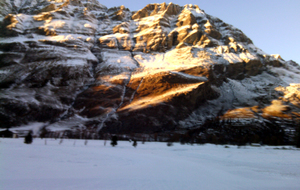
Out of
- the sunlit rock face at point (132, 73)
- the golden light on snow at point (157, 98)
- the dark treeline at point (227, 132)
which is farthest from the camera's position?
the golden light on snow at point (157, 98)

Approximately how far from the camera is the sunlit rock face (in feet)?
281

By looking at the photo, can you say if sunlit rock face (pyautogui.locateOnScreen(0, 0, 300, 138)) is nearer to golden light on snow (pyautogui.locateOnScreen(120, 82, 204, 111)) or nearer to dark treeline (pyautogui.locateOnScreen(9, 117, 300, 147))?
golden light on snow (pyautogui.locateOnScreen(120, 82, 204, 111))

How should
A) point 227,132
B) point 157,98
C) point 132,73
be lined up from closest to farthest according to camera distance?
point 227,132, point 157,98, point 132,73

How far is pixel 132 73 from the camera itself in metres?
113

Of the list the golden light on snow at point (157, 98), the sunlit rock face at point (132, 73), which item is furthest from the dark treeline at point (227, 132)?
the golden light on snow at point (157, 98)

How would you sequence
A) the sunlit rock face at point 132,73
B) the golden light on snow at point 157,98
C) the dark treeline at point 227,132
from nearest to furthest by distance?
the dark treeline at point 227,132 < the sunlit rock face at point 132,73 < the golden light on snow at point 157,98

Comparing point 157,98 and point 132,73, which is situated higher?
point 132,73

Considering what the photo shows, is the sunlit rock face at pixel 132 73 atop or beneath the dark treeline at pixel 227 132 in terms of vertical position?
atop

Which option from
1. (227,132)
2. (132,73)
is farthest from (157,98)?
(227,132)

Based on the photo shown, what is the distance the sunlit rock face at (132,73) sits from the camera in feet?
281

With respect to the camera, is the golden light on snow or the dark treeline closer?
the dark treeline

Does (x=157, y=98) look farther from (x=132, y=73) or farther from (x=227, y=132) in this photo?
(x=227, y=132)

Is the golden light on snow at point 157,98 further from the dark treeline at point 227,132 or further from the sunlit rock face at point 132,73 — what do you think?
the dark treeline at point 227,132

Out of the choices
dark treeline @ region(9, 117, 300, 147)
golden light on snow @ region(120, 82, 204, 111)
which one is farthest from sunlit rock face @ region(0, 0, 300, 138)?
dark treeline @ region(9, 117, 300, 147)
